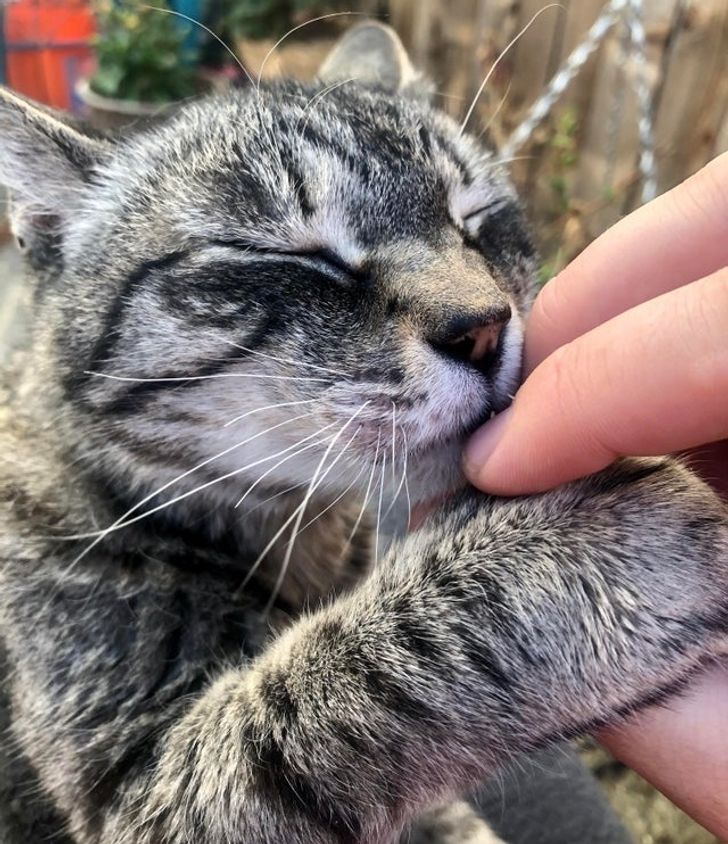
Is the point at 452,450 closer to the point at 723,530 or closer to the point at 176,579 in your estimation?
the point at 723,530

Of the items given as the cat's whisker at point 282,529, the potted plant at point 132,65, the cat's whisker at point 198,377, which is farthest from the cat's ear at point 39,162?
the potted plant at point 132,65

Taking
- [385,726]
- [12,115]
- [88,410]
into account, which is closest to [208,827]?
[385,726]

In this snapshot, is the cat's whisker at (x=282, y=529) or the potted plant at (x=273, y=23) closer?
the cat's whisker at (x=282, y=529)

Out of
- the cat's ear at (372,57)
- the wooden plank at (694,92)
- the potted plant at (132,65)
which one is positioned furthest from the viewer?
the potted plant at (132,65)

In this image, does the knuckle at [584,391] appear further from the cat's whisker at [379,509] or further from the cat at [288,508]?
the cat's whisker at [379,509]

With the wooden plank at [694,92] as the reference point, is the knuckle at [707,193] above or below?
below

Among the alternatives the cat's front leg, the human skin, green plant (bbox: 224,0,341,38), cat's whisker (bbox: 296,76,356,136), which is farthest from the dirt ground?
green plant (bbox: 224,0,341,38)

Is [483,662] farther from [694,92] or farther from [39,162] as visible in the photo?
[694,92]
